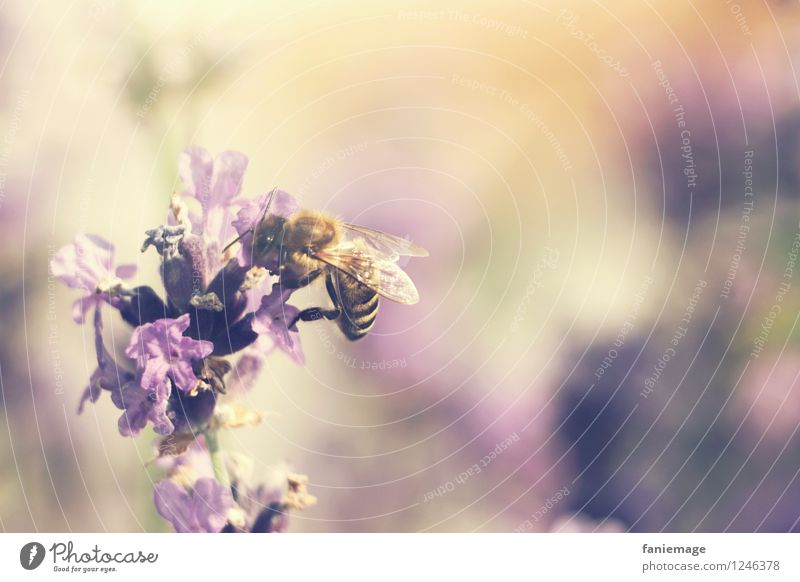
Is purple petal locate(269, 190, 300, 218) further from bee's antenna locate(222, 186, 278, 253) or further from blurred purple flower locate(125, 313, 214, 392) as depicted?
blurred purple flower locate(125, 313, 214, 392)

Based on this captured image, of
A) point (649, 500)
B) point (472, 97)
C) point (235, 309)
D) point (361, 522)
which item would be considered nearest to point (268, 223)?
point (235, 309)

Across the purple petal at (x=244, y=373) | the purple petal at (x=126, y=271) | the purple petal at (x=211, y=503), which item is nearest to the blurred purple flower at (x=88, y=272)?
the purple petal at (x=126, y=271)

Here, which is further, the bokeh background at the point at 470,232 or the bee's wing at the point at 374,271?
the bokeh background at the point at 470,232

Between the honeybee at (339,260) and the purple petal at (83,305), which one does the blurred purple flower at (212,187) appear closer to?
the honeybee at (339,260)

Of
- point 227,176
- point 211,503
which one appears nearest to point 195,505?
point 211,503
